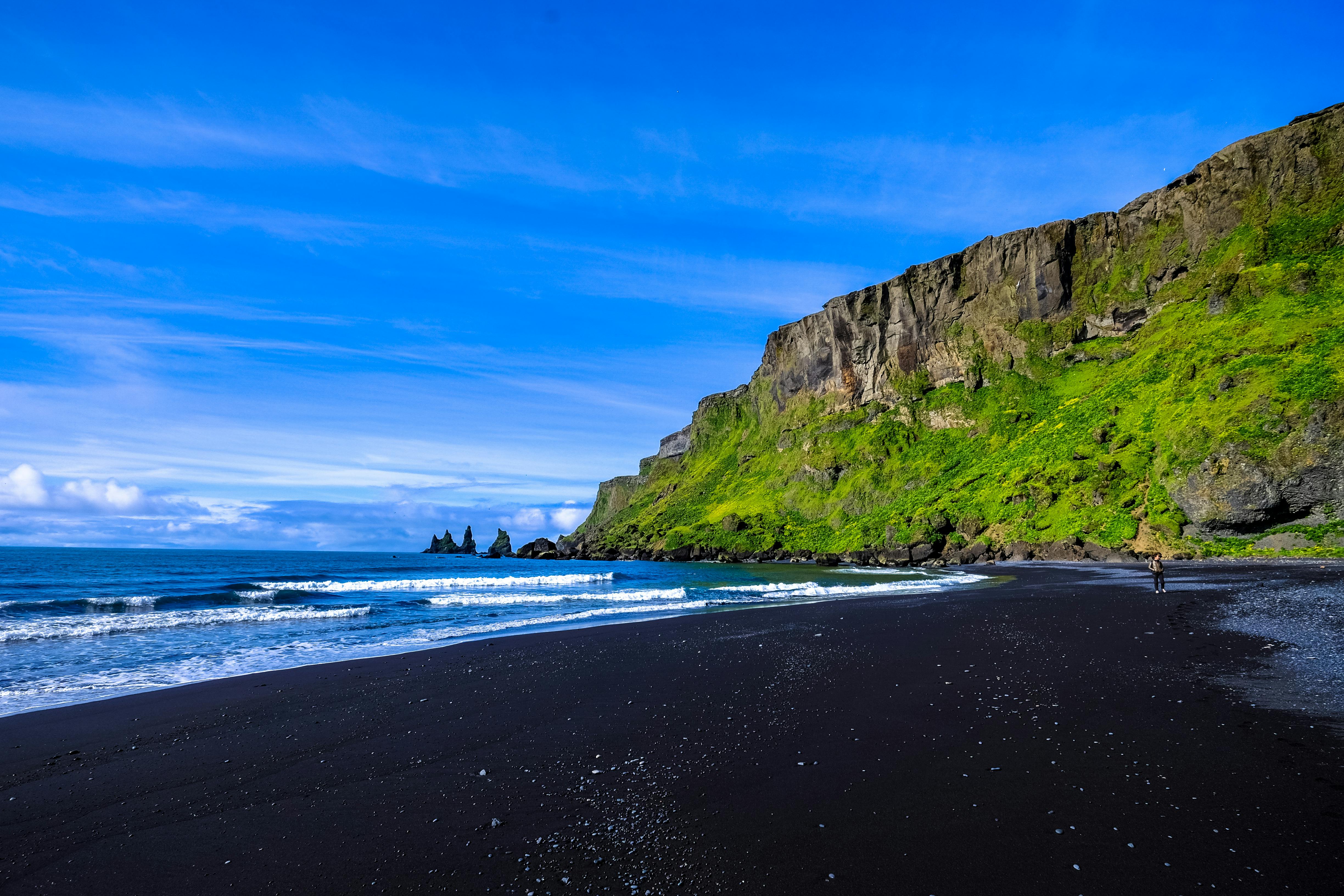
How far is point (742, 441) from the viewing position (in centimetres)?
14525

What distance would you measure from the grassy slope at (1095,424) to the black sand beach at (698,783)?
146 feet

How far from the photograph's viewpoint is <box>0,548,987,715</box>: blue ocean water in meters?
15.4

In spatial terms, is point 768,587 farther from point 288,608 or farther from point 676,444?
point 676,444

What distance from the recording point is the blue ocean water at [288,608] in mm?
15398

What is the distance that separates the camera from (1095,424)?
224 ft

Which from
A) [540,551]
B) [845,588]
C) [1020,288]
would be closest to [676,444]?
[540,551]

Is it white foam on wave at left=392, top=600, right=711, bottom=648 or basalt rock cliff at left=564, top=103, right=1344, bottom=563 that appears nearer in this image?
white foam on wave at left=392, top=600, right=711, bottom=648

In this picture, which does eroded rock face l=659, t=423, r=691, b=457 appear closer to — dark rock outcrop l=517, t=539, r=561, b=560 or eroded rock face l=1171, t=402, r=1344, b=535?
dark rock outcrop l=517, t=539, r=561, b=560

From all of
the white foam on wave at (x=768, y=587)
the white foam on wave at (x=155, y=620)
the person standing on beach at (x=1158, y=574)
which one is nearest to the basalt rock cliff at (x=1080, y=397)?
the person standing on beach at (x=1158, y=574)

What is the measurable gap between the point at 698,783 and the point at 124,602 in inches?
1467

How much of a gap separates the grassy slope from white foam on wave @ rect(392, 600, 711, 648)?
3963 cm

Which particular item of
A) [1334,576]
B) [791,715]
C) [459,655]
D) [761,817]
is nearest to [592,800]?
[761,817]

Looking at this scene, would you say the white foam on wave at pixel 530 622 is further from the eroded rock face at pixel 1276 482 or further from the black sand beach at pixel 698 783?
the eroded rock face at pixel 1276 482

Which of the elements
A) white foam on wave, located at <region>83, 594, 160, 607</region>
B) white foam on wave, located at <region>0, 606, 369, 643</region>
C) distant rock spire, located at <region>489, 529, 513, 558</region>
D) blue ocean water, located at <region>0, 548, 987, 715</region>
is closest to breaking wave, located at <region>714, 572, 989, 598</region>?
blue ocean water, located at <region>0, 548, 987, 715</region>
